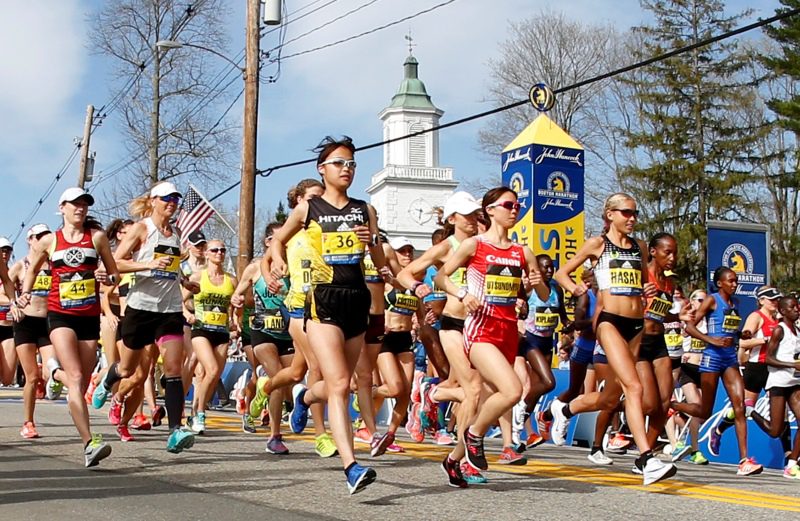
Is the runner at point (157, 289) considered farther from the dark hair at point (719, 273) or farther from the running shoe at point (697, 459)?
the dark hair at point (719, 273)

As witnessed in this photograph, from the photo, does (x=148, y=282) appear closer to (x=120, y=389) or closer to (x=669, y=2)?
(x=120, y=389)

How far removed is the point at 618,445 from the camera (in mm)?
13047

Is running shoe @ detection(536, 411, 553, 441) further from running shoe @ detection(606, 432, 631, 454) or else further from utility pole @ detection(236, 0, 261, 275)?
utility pole @ detection(236, 0, 261, 275)

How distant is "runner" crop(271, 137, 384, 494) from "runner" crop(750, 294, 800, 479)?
19.4 ft

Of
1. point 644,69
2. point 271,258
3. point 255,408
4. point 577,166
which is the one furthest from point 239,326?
point 644,69

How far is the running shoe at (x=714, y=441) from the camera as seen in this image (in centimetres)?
1376

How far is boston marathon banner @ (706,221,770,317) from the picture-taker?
18.8 metres

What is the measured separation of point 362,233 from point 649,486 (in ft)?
9.19

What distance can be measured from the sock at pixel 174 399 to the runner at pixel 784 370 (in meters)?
6.31

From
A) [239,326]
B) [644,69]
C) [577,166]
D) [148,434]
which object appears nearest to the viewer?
[148,434]

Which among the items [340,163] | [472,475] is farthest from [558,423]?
[340,163]

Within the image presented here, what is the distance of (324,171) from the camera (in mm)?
7973

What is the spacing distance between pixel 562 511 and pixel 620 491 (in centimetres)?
128

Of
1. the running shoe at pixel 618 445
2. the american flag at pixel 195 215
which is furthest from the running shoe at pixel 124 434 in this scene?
the american flag at pixel 195 215
